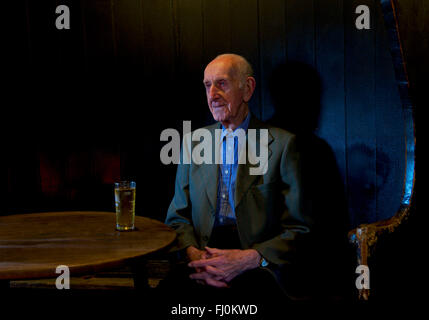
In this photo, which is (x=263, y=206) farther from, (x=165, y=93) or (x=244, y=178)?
(x=165, y=93)

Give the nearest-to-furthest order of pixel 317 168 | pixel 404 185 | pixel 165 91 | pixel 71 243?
pixel 71 243 → pixel 404 185 → pixel 317 168 → pixel 165 91

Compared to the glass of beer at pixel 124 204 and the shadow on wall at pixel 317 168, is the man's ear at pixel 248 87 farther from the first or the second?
the glass of beer at pixel 124 204

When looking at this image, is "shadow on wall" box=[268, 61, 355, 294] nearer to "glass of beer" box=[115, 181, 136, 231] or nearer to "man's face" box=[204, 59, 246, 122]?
"man's face" box=[204, 59, 246, 122]

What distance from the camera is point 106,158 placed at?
2.46 meters

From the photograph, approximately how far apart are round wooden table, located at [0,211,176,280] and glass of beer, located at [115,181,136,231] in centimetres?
4

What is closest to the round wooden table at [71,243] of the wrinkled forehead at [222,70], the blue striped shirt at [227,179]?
the blue striped shirt at [227,179]

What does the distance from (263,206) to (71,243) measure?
850 millimetres

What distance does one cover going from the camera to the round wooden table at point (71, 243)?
110 centimetres

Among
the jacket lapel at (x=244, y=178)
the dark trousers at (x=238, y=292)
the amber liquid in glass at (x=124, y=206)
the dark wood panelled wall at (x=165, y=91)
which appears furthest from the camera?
the dark wood panelled wall at (x=165, y=91)

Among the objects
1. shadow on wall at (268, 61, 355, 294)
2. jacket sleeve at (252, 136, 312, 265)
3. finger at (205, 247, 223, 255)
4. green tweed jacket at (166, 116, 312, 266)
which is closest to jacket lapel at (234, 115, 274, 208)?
green tweed jacket at (166, 116, 312, 266)

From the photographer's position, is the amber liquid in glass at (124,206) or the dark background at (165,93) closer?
the amber liquid in glass at (124,206)

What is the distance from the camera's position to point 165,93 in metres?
2.37

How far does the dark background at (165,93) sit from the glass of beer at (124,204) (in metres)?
0.94

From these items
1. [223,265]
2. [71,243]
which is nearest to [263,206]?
[223,265]
